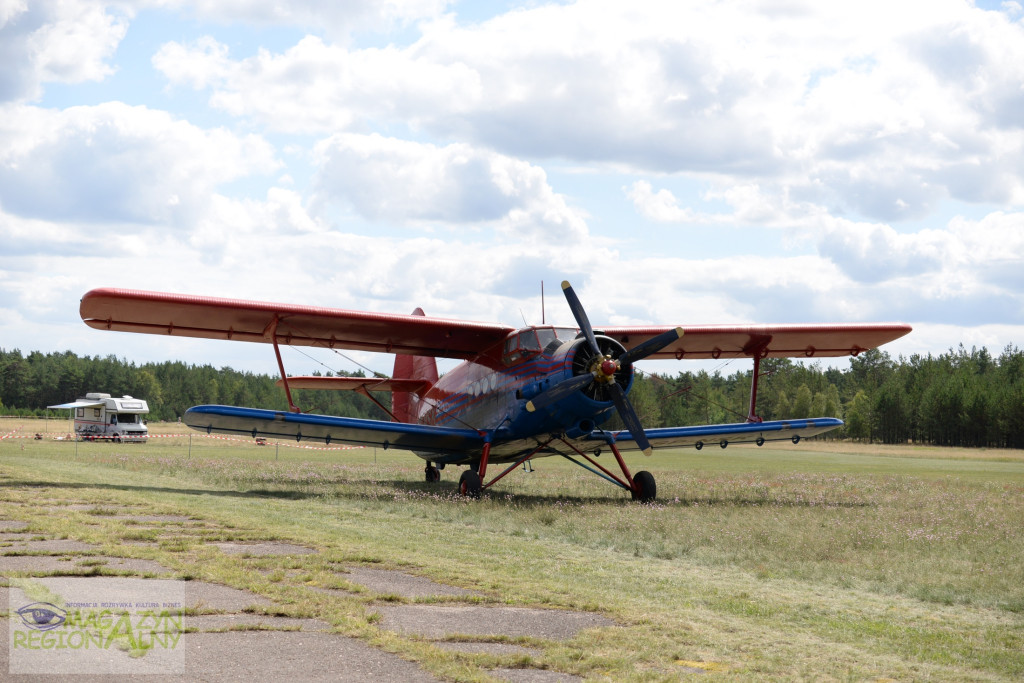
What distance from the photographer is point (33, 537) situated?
28.8 ft

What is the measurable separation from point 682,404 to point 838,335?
226 ft

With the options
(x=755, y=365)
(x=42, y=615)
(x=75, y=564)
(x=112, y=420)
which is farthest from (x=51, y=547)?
(x=112, y=420)

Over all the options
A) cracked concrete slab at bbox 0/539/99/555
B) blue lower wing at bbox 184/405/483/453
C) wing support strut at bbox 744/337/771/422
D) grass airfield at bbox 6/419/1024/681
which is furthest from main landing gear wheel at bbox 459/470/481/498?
cracked concrete slab at bbox 0/539/99/555

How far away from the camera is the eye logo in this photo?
5.18 meters

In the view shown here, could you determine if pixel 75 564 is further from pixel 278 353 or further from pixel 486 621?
pixel 278 353

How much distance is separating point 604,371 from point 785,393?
8940cm

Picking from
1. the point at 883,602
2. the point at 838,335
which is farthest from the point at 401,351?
the point at 883,602

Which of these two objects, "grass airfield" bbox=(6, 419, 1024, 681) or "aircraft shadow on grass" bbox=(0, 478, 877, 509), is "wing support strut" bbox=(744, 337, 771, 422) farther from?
"aircraft shadow on grass" bbox=(0, 478, 877, 509)

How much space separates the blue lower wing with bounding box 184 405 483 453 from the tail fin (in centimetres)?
409

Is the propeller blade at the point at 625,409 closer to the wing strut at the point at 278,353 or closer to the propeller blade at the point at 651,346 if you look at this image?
the propeller blade at the point at 651,346

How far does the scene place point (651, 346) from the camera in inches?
567

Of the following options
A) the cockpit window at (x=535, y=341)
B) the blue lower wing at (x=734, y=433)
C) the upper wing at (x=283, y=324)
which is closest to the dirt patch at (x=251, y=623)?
the cockpit window at (x=535, y=341)

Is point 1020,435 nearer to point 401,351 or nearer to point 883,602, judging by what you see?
point 401,351

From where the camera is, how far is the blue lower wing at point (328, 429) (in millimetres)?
15623
